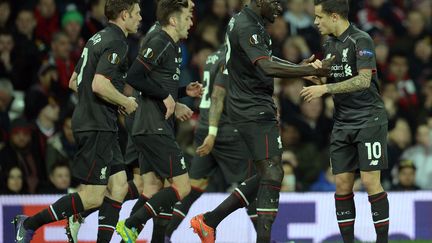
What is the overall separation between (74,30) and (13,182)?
299cm

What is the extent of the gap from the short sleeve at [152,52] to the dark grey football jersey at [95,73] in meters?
0.19

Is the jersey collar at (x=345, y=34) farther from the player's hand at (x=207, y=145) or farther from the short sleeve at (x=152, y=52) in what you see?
the player's hand at (x=207, y=145)

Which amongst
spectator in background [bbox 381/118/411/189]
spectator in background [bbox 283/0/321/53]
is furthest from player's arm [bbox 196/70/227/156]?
spectator in background [bbox 283/0/321/53]

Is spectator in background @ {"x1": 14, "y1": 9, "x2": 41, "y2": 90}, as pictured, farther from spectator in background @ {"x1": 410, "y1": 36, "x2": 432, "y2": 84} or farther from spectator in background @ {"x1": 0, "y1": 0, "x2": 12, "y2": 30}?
spectator in background @ {"x1": 410, "y1": 36, "x2": 432, "y2": 84}

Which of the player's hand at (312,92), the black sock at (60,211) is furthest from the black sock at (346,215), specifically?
the black sock at (60,211)

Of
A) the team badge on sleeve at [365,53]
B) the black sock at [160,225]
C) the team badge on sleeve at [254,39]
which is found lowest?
the black sock at [160,225]

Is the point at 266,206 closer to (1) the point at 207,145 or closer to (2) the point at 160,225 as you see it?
(2) the point at 160,225

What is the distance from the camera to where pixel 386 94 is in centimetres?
1593

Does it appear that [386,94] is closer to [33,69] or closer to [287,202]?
[287,202]

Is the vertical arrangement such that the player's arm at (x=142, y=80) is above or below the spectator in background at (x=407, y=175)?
above

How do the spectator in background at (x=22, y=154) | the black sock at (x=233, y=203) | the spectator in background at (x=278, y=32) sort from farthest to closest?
the spectator in background at (x=278, y=32) → the spectator in background at (x=22, y=154) → the black sock at (x=233, y=203)

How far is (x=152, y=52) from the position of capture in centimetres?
983

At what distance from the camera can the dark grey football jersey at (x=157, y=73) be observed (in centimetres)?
985

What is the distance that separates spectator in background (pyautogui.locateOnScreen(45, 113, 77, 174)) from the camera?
1362cm
